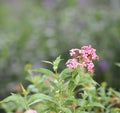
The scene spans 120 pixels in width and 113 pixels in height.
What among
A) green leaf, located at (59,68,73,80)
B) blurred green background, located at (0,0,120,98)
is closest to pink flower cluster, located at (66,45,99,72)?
green leaf, located at (59,68,73,80)

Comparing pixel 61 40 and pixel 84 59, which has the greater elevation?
pixel 61 40

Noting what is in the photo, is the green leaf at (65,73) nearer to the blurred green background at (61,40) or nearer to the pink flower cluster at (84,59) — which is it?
the pink flower cluster at (84,59)

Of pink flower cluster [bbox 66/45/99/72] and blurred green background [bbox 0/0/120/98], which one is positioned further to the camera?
blurred green background [bbox 0/0/120/98]

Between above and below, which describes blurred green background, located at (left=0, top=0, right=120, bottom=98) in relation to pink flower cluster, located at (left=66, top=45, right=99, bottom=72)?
above

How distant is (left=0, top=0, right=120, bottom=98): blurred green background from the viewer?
14.6 ft

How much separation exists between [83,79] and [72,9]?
350 centimetres

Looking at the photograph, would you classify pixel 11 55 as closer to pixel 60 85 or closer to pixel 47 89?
pixel 47 89

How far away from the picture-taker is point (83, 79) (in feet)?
5.64

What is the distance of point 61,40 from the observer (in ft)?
15.5

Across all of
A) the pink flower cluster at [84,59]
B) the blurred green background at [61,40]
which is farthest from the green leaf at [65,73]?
the blurred green background at [61,40]

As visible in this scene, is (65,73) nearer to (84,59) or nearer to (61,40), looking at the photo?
(84,59)

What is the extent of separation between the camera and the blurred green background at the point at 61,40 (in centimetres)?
444

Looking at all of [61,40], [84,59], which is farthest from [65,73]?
[61,40]

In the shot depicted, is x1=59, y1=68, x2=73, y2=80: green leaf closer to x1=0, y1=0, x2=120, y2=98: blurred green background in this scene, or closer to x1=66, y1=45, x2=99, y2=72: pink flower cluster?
x1=66, y1=45, x2=99, y2=72: pink flower cluster
